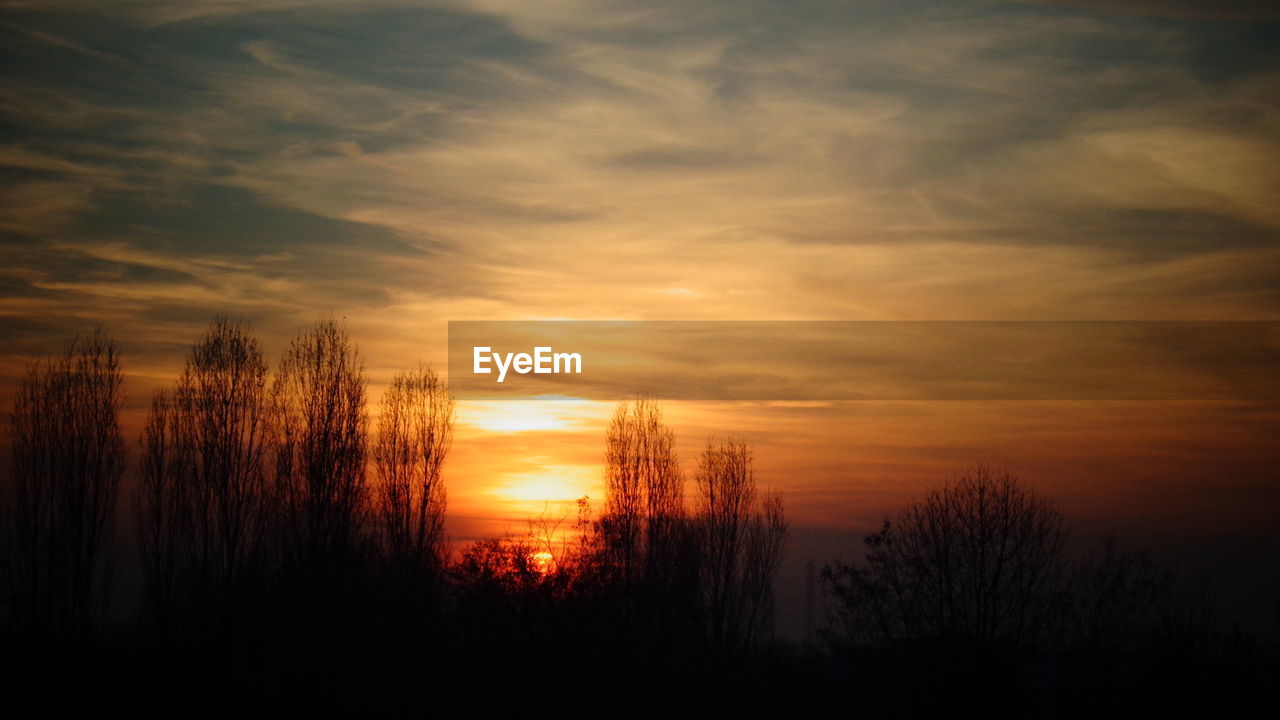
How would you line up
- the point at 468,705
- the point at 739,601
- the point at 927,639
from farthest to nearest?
1. the point at 739,601
2. the point at 927,639
3. the point at 468,705

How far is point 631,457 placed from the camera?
3778 cm

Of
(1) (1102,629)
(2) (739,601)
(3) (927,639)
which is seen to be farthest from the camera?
(2) (739,601)

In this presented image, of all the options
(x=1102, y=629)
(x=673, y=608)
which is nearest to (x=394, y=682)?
(x=673, y=608)

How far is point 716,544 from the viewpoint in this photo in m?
39.9

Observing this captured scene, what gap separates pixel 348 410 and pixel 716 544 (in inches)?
663

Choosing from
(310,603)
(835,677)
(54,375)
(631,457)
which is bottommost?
(835,677)

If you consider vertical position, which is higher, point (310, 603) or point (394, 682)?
point (310, 603)

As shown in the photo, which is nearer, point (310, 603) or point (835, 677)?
point (310, 603)

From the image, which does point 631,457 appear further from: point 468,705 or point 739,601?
point 468,705

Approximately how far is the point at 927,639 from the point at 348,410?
19.0 m

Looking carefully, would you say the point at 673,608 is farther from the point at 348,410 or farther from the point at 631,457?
the point at 348,410

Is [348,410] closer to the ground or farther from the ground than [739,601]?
farther from the ground

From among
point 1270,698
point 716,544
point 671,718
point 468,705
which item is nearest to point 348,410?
point 468,705

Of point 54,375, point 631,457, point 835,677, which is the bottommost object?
point 835,677
